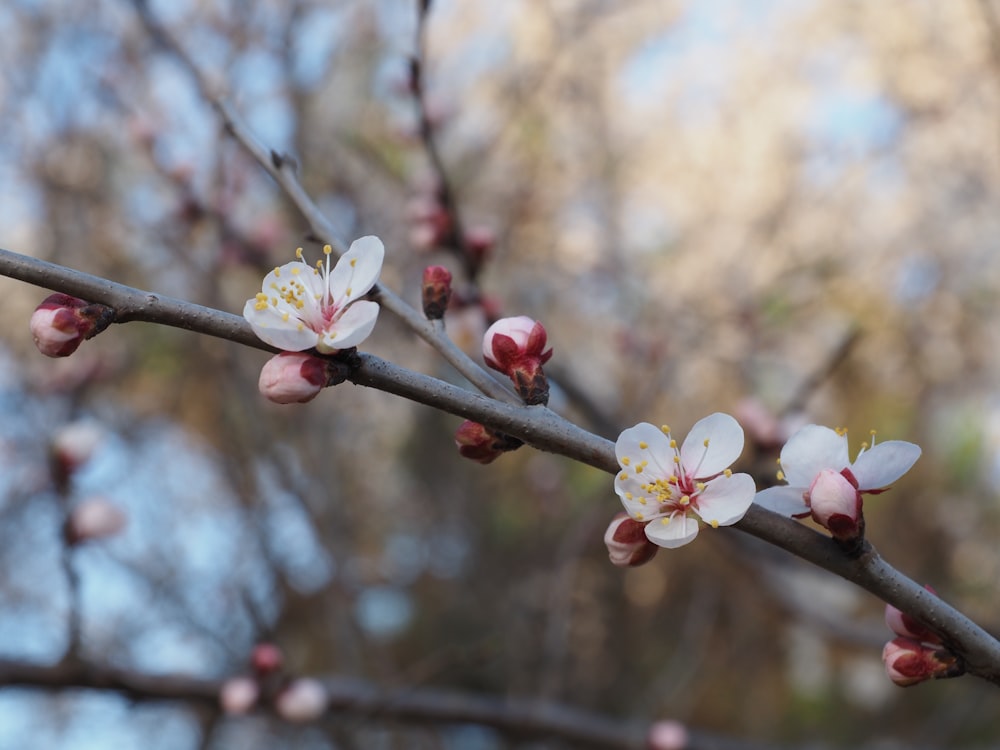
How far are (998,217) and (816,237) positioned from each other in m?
1.20

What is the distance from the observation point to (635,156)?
6797mm

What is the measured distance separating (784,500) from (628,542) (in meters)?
0.17

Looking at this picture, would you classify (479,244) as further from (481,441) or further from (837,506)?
(837,506)

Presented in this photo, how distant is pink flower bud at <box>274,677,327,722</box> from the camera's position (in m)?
1.83

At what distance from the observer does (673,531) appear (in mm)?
936

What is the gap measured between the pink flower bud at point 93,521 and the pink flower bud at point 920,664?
170 centimetres

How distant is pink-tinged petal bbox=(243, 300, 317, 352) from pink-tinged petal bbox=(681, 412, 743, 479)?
16.7 inches

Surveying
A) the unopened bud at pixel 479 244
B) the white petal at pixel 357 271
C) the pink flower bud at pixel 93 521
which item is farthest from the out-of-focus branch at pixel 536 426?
the pink flower bud at pixel 93 521

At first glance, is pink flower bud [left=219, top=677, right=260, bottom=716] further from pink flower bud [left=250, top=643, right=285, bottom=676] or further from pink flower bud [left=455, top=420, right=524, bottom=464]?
pink flower bud [left=455, top=420, right=524, bottom=464]

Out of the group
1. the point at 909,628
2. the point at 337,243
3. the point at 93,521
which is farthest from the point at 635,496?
the point at 93,521

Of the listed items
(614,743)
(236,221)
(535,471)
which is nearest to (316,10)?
(236,221)

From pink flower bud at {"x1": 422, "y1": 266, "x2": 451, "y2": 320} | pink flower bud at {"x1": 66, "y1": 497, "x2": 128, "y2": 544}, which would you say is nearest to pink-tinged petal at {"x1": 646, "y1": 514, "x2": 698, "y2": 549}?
pink flower bud at {"x1": 422, "y1": 266, "x2": 451, "y2": 320}

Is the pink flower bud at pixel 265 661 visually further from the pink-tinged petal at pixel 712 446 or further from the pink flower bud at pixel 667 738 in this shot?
the pink-tinged petal at pixel 712 446

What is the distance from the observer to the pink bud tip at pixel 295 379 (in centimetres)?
90
